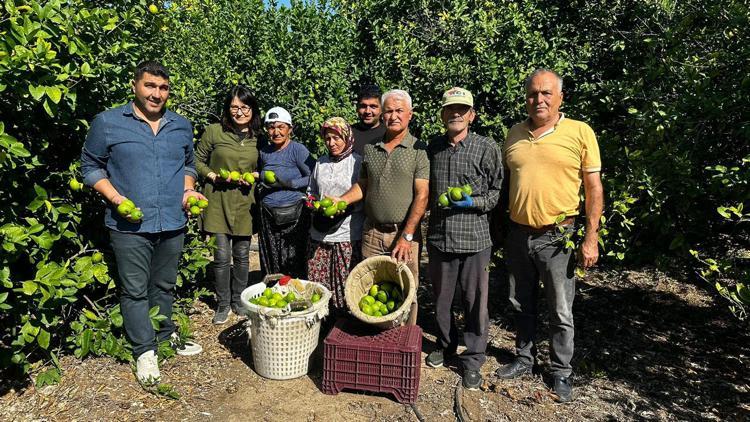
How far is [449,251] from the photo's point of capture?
3.94m

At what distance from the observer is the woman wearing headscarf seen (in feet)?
14.4

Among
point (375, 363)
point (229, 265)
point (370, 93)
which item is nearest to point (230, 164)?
point (229, 265)

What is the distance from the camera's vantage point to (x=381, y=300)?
4.15 metres

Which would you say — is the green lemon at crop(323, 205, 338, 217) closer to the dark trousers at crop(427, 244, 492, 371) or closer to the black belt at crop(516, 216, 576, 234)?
the dark trousers at crop(427, 244, 492, 371)

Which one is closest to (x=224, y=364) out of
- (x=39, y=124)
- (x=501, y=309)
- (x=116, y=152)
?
(x=116, y=152)

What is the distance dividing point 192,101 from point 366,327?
4029 millimetres

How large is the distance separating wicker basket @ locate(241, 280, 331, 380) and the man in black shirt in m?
1.38

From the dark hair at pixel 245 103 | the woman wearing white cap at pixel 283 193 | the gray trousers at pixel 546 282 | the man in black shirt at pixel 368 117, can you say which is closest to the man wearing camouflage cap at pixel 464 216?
the gray trousers at pixel 546 282

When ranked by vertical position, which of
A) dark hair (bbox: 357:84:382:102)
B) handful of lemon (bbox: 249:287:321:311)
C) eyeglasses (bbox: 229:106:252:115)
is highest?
dark hair (bbox: 357:84:382:102)

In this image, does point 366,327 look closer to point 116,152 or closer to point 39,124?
point 116,152

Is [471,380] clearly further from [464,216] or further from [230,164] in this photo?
[230,164]

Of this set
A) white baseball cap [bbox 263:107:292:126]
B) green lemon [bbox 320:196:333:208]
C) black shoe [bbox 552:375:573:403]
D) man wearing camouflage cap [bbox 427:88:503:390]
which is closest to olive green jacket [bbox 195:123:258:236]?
white baseball cap [bbox 263:107:292:126]

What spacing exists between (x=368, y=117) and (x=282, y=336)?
207 centimetres

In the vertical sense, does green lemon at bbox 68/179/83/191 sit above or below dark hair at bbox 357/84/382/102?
below
